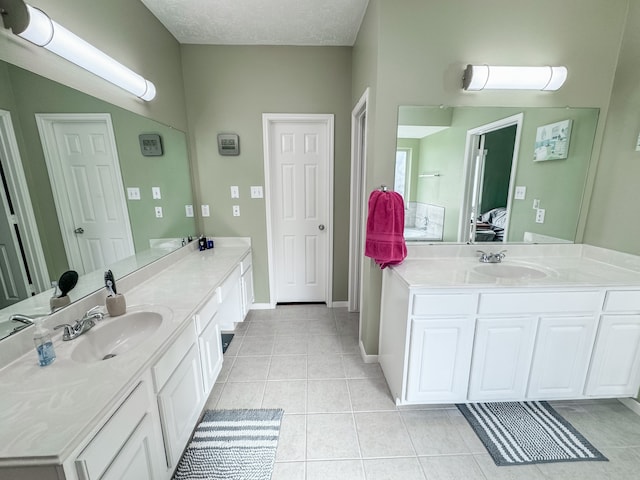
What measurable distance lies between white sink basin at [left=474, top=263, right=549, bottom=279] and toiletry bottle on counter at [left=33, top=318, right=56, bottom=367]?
2259 millimetres

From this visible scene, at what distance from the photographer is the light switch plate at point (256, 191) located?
2.79 metres

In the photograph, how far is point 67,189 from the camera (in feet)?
4.29

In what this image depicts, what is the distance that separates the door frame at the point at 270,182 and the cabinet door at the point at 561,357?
1908 millimetres

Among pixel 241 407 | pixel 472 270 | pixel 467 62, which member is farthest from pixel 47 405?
pixel 467 62

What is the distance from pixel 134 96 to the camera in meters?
1.85

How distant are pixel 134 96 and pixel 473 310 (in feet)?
8.63

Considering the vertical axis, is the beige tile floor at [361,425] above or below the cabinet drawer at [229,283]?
below

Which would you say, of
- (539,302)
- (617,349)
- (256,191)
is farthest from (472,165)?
(256,191)

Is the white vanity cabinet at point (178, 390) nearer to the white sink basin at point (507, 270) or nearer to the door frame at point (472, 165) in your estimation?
the white sink basin at point (507, 270)

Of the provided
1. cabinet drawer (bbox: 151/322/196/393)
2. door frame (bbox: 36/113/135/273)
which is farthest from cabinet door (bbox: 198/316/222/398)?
door frame (bbox: 36/113/135/273)

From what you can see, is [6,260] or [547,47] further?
[547,47]

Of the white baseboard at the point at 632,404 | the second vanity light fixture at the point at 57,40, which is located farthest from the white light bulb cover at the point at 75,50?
the white baseboard at the point at 632,404

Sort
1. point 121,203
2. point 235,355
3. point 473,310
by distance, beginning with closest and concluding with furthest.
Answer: point 473,310 < point 121,203 < point 235,355

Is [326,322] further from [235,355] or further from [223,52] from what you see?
[223,52]
